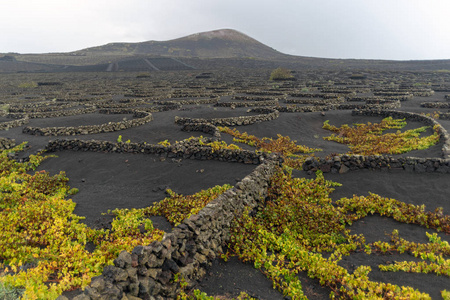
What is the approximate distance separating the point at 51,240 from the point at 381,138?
21.7 meters

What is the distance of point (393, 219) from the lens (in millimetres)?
9742

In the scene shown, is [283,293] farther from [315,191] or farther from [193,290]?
[315,191]

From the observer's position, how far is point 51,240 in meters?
8.16

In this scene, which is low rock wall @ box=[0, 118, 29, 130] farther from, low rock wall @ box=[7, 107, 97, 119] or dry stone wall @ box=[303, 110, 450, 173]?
dry stone wall @ box=[303, 110, 450, 173]

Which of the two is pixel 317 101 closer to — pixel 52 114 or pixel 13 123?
pixel 52 114

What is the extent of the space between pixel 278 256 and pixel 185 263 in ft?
9.05

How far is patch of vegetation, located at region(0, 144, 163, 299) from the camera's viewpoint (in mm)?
6000

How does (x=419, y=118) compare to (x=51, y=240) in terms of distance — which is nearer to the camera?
(x=51, y=240)

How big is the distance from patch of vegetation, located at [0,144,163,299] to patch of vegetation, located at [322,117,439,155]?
14889 millimetres

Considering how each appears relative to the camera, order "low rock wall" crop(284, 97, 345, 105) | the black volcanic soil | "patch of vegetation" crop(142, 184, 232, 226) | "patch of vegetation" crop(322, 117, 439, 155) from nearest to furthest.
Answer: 1. the black volcanic soil
2. "patch of vegetation" crop(142, 184, 232, 226)
3. "patch of vegetation" crop(322, 117, 439, 155)
4. "low rock wall" crop(284, 97, 345, 105)

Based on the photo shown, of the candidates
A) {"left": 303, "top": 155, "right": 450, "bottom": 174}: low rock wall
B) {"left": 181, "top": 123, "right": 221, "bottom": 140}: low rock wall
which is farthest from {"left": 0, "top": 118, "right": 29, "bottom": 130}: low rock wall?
{"left": 303, "top": 155, "right": 450, "bottom": 174}: low rock wall

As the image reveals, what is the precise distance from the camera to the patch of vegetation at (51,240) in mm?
6000

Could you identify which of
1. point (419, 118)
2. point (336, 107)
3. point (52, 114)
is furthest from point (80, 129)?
point (419, 118)

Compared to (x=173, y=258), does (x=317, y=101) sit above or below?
above
